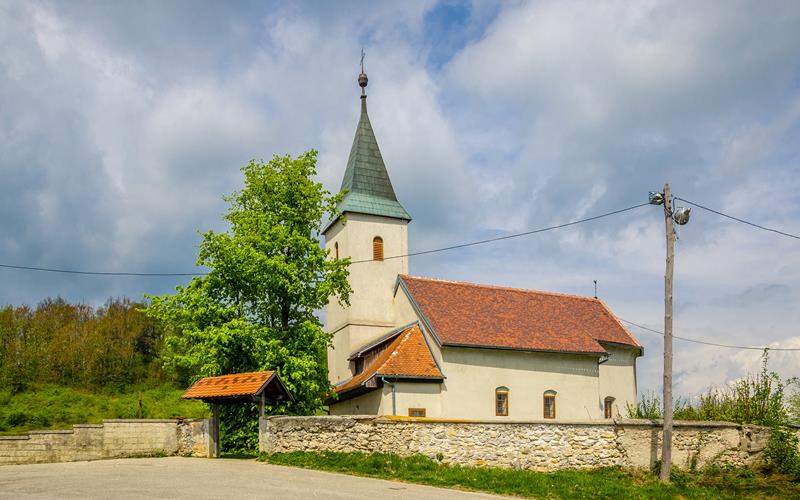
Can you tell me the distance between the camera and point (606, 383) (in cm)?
3675

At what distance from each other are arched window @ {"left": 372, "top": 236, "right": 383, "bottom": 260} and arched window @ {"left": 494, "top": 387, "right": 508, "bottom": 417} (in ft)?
33.4

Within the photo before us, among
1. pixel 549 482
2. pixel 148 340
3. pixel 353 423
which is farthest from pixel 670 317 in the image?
pixel 148 340

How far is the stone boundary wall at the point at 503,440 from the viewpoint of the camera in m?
20.5

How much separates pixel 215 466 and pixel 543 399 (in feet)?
58.7

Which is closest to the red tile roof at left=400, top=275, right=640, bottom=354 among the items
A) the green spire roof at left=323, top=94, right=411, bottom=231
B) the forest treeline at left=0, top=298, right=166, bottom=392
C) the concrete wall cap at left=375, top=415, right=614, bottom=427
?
the green spire roof at left=323, top=94, right=411, bottom=231

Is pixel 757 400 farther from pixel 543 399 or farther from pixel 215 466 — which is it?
pixel 215 466

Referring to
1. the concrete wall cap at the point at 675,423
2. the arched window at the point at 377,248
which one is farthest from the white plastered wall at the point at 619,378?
the concrete wall cap at the point at 675,423

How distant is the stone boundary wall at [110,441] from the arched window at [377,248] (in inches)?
666

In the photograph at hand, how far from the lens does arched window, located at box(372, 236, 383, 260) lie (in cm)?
3819

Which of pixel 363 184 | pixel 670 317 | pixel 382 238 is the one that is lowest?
pixel 670 317

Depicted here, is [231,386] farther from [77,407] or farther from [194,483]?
[77,407]

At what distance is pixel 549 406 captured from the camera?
Answer: 32.8 metres

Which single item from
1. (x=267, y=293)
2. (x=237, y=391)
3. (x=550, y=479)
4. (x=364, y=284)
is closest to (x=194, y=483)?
(x=237, y=391)

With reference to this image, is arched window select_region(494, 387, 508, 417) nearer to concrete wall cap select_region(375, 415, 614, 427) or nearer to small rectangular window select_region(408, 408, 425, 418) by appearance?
small rectangular window select_region(408, 408, 425, 418)
